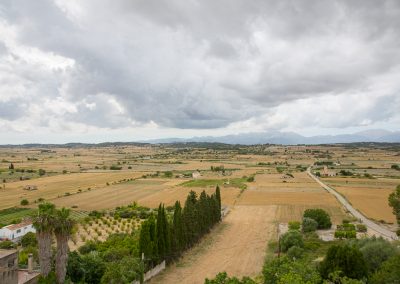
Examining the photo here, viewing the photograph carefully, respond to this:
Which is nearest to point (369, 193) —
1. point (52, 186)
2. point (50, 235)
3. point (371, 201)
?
point (371, 201)

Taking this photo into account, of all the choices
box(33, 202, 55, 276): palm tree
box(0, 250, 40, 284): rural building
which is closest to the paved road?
box(33, 202, 55, 276): palm tree

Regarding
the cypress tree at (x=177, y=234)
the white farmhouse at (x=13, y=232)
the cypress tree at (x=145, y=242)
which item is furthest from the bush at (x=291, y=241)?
the white farmhouse at (x=13, y=232)

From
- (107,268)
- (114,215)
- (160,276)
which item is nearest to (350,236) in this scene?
(160,276)

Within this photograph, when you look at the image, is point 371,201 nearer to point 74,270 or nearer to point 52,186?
point 74,270

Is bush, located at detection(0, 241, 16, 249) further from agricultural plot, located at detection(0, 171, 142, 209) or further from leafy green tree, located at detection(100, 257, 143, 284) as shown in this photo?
agricultural plot, located at detection(0, 171, 142, 209)

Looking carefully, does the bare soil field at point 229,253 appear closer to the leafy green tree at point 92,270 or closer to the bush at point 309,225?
the bush at point 309,225

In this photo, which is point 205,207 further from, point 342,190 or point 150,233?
point 342,190
